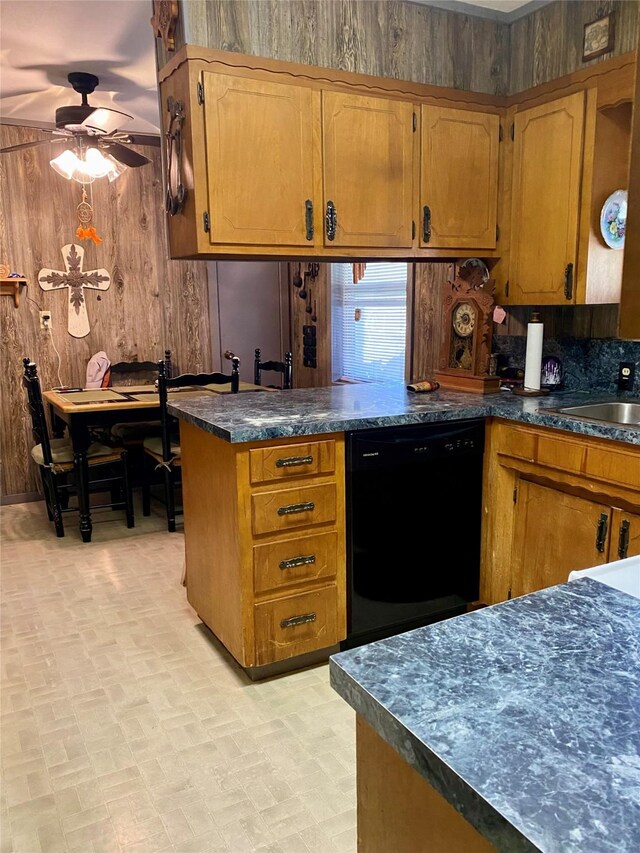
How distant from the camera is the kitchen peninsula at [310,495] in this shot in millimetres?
2289

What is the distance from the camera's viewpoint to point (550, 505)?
8.40 ft

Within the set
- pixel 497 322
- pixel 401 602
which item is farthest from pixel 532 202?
pixel 401 602

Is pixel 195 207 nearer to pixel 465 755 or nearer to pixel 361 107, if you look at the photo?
pixel 361 107

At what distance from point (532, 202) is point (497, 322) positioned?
56 centimetres

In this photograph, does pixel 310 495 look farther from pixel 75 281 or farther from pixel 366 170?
pixel 75 281

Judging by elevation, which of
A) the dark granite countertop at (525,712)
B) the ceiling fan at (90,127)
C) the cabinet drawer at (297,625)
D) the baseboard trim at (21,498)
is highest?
the ceiling fan at (90,127)

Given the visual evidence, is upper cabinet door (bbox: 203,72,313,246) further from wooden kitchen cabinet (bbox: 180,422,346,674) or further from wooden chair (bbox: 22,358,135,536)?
wooden chair (bbox: 22,358,135,536)

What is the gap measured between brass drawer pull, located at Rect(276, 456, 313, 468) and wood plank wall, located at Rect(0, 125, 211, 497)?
321 centimetres

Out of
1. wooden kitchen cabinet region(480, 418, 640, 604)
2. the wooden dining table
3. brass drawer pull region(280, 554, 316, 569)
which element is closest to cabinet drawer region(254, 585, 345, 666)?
brass drawer pull region(280, 554, 316, 569)

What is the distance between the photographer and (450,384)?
3.19 meters

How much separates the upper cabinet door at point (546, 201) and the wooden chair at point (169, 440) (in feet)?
5.98

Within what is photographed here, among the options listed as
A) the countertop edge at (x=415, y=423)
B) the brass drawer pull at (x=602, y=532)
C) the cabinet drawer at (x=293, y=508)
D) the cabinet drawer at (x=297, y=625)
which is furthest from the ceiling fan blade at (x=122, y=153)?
the brass drawer pull at (x=602, y=532)

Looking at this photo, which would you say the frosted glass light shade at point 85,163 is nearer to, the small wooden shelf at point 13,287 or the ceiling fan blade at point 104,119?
the ceiling fan blade at point 104,119

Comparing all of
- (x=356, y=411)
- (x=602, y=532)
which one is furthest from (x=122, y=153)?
(x=602, y=532)
